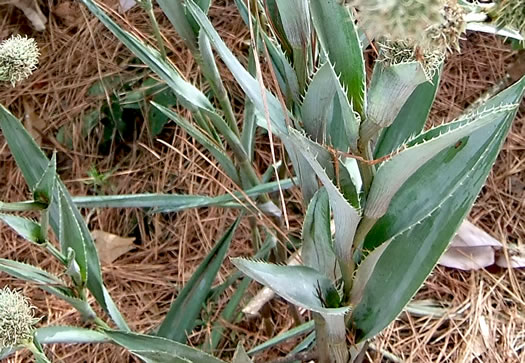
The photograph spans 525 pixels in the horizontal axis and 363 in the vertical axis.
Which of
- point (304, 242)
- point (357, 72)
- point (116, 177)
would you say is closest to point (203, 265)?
point (304, 242)

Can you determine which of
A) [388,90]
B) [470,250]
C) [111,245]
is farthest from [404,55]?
[111,245]

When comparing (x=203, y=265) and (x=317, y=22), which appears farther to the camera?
(x=203, y=265)

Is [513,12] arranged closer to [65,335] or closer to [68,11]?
[65,335]

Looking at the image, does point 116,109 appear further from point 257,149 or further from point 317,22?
point 317,22

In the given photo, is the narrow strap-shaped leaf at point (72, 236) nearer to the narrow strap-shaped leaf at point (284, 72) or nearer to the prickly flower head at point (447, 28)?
the narrow strap-shaped leaf at point (284, 72)

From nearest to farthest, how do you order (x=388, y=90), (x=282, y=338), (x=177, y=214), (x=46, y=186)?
(x=388, y=90) < (x=46, y=186) < (x=282, y=338) < (x=177, y=214)

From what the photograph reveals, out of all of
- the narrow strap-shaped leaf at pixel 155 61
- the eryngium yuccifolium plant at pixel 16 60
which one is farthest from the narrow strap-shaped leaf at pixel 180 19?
the eryngium yuccifolium plant at pixel 16 60

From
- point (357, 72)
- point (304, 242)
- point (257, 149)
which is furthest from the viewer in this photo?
point (257, 149)
